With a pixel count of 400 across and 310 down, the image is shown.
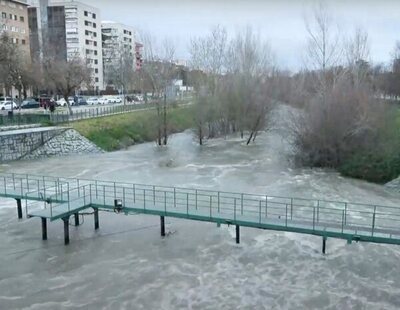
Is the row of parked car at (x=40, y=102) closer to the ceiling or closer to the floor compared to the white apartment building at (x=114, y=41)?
closer to the floor

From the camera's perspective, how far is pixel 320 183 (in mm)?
23281

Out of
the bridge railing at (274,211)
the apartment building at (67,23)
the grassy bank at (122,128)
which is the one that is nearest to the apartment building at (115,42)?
the apartment building at (67,23)

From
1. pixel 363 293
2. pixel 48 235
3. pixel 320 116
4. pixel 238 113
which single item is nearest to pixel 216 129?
pixel 238 113

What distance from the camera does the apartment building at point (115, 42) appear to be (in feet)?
327

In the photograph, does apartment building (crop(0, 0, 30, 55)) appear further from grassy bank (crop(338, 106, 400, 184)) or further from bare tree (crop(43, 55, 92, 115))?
grassy bank (crop(338, 106, 400, 184))

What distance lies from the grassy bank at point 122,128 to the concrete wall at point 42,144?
3.14ft

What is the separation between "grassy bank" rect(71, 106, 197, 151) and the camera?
3569 cm

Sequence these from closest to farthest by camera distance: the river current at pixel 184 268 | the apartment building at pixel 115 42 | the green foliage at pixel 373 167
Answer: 1. the river current at pixel 184 268
2. the green foliage at pixel 373 167
3. the apartment building at pixel 115 42

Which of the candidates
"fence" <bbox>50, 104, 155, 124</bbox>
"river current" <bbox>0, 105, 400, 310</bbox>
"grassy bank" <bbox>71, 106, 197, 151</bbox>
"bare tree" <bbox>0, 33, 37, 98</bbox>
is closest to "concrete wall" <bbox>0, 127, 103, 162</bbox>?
"grassy bank" <bbox>71, 106, 197, 151</bbox>

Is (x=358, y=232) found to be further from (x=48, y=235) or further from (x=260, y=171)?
(x=260, y=171)

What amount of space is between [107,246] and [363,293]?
300 inches

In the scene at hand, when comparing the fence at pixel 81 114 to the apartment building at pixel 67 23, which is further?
the apartment building at pixel 67 23

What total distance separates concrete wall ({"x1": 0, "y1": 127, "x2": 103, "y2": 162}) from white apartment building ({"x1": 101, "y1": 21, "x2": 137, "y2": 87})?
6570cm

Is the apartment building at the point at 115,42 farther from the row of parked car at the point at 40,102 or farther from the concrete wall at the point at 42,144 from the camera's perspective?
the concrete wall at the point at 42,144
